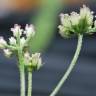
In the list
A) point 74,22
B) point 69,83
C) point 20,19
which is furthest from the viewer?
point 20,19

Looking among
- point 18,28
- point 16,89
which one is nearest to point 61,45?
point 16,89

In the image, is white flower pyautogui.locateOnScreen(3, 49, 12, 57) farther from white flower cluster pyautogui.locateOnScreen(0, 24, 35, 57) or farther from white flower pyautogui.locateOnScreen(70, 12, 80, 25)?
white flower pyautogui.locateOnScreen(70, 12, 80, 25)

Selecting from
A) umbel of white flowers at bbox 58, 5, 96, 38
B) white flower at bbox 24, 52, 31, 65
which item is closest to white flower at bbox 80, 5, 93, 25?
umbel of white flowers at bbox 58, 5, 96, 38

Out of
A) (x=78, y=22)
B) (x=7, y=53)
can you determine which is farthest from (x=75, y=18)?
(x=7, y=53)

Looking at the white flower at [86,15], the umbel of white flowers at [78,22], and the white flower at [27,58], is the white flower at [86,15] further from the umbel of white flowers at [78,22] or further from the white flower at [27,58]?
the white flower at [27,58]

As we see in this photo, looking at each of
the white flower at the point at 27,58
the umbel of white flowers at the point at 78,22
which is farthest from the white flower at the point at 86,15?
the white flower at the point at 27,58

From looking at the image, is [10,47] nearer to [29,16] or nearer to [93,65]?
[93,65]
